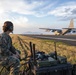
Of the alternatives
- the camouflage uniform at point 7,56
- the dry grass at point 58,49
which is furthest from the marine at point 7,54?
the dry grass at point 58,49

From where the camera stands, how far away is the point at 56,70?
23.1 feet

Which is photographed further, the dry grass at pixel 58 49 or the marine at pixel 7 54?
the dry grass at pixel 58 49

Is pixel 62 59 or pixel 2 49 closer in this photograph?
pixel 2 49

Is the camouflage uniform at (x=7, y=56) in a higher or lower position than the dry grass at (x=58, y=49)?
higher

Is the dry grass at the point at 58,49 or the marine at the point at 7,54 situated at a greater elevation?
the marine at the point at 7,54

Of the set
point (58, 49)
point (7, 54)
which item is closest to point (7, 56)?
point (7, 54)

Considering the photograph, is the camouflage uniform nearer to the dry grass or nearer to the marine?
the marine

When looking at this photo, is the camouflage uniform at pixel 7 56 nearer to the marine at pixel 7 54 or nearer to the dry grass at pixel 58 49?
the marine at pixel 7 54

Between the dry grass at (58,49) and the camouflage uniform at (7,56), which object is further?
the dry grass at (58,49)

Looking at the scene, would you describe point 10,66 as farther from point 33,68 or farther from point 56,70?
point 56,70

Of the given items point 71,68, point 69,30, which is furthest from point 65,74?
point 69,30

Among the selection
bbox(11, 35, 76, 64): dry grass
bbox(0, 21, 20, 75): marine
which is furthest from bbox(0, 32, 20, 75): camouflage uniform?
bbox(11, 35, 76, 64): dry grass

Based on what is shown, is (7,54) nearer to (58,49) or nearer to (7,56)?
(7,56)

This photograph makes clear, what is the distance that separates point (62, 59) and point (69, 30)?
285 ft
